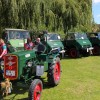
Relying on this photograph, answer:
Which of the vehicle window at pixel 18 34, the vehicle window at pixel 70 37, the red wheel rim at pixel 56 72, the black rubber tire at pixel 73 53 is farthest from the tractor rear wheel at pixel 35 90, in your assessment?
the vehicle window at pixel 70 37

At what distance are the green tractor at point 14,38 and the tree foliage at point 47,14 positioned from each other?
10.0 feet

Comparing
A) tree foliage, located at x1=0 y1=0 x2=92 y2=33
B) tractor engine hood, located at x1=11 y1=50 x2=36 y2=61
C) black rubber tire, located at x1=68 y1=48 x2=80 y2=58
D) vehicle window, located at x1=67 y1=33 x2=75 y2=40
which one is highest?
tree foliage, located at x1=0 y1=0 x2=92 y2=33

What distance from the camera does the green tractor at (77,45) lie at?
18.7 meters

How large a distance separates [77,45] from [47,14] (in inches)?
160

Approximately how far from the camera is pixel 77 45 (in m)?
18.7

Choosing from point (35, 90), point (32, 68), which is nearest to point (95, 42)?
point (32, 68)

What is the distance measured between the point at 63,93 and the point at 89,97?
0.83 metres

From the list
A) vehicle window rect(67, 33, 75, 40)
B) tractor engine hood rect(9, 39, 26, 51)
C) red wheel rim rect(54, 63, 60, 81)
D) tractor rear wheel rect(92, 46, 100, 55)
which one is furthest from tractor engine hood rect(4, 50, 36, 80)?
tractor rear wheel rect(92, 46, 100, 55)

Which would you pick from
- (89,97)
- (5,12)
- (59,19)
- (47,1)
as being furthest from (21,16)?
(89,97)

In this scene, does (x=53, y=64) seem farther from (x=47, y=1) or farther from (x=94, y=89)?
(x=47, y=1)

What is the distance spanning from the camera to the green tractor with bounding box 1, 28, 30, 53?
48.0 ft

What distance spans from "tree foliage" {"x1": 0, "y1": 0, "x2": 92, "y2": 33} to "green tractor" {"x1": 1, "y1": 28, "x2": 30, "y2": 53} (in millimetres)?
3053

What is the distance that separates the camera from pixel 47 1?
2108 centimetres

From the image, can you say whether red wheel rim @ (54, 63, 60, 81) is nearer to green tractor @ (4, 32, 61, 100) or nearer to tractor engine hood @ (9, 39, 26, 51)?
green tractor @ (4, 32, 61, 100)
